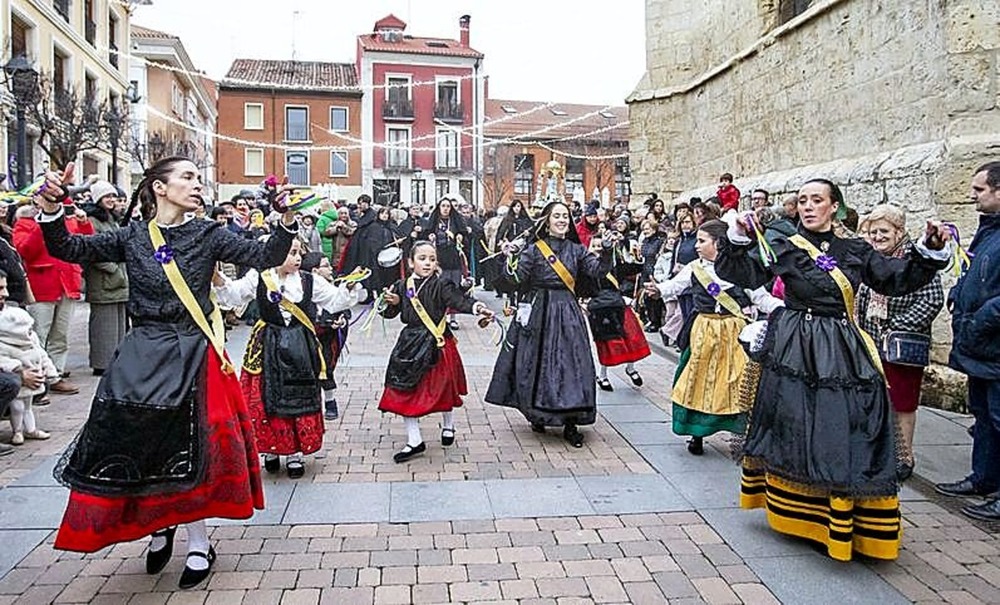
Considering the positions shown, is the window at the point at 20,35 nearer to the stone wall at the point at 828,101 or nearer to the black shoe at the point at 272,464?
the stone wall at the point at 828,101

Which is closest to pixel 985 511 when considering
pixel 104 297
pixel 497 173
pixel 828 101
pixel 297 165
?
pixel 828 101

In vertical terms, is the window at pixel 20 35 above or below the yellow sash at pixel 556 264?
above

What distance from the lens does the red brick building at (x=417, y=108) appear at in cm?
4559

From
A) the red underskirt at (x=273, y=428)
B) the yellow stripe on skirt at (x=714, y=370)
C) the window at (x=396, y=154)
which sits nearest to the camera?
the red underskirt at (x=273, y=428)

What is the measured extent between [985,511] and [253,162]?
45.5 m

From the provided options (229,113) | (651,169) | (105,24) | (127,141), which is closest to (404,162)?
(229,113)

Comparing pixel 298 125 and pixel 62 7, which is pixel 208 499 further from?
pixel 298 125

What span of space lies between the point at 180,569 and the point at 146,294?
50.9 inches

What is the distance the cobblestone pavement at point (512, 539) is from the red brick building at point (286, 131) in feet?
135

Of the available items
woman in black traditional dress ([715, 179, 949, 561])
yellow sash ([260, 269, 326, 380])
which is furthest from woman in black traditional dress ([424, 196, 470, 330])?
woman in black traditional dress ([715, 179, 949, 561])

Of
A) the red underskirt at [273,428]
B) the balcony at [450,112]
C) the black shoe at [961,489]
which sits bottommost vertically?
the black shoe at [961,489]

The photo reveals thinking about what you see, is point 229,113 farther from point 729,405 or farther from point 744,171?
point 729,405

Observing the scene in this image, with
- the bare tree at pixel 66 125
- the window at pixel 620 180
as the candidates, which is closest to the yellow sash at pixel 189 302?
the bare tree at pixel 66 125

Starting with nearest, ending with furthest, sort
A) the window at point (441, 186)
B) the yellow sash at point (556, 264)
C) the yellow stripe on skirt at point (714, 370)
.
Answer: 1. the yellow stripe on skirt at point (714, 370)
2. the yellow sash at point (556, 264)
3. the window at point (441, 186)
